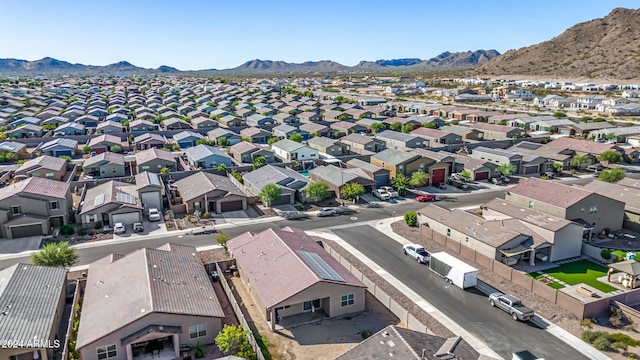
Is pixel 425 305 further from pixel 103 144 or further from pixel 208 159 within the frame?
pixel 103 144

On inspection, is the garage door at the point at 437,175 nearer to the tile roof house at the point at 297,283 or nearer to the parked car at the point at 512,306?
the parked car at the point at 512,306

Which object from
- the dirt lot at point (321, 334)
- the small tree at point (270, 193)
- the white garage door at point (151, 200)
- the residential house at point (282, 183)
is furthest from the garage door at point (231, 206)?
the dirt lot at point (321, 334)

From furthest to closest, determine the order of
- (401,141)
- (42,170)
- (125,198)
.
Answer: (401,141) → (42,170) → (125,198)

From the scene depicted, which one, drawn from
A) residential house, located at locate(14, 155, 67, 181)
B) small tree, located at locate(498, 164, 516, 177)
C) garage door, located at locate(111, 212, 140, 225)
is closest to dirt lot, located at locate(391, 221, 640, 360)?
small tree, located at locate(498, 164, 516, 177)

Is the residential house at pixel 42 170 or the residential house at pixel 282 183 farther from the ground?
the residential house at pixel 42 170

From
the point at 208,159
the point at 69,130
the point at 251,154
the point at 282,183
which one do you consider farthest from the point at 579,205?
the point at 69,130

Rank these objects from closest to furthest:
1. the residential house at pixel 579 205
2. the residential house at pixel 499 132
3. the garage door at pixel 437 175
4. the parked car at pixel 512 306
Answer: the parked car at pixel 512 306, the residential house at pixel 579 205, the garage door at pixel 437 175, the residential house at pixel 499 132

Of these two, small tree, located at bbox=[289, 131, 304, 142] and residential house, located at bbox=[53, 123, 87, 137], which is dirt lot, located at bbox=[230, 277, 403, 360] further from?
residential house, located at bbox=[53, 123, 87, 137]
